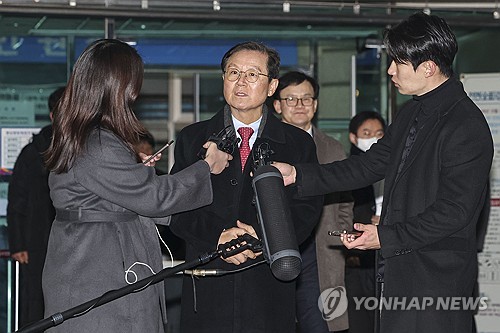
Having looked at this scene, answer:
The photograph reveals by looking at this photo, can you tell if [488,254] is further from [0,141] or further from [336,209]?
[0,141]

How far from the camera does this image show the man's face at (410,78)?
162 inches

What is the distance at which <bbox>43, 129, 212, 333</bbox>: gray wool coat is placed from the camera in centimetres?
403

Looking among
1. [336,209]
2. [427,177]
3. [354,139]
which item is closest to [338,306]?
[336,209]

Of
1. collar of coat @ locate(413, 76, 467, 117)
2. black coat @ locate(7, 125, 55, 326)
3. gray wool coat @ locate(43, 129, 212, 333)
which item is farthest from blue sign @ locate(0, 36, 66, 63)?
collar of coat @ locate(413, 76, 467, 117)

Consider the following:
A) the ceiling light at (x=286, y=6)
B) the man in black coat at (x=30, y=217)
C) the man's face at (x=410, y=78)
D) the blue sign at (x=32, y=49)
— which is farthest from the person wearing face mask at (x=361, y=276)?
the man's face at (x=410, y=78)

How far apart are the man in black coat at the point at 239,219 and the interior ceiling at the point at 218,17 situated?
2.87 m

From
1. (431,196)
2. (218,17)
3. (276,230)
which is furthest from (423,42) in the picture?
(218,17)

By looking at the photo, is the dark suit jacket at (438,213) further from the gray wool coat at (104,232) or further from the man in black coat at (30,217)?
the man in black coat at (30,217)

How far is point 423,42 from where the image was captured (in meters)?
4.06

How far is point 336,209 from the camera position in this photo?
22.2 ft

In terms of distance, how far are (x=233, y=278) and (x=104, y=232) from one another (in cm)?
79

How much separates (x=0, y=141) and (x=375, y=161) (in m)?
4.31

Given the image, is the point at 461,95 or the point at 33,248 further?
the point at 33,248

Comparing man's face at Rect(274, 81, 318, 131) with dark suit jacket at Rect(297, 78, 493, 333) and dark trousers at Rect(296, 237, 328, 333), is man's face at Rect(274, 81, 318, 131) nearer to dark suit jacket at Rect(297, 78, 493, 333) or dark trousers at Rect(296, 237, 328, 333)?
dark trousers at Rect(296, 237, 328, 333)
